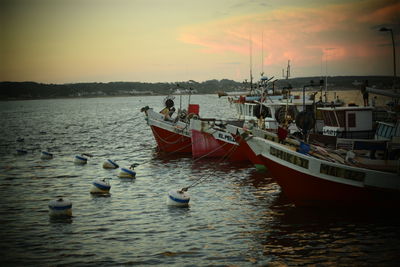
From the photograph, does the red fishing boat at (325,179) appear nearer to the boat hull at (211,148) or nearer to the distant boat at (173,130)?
the boat hull at (211,148)

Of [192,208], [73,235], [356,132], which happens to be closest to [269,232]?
[192,208]

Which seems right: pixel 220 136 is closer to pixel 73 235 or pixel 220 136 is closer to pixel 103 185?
pixel 103 185

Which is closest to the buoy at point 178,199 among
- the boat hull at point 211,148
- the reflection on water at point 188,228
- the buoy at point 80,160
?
the reflection on water at point 188,228

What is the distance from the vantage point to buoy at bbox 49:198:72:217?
1706 centimetres

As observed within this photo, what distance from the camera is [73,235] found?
594 inches

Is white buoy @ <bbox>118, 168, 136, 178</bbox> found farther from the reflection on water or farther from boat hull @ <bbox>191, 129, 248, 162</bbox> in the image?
boat hull @ <bbox>191, 129, 248, 162</bbox>

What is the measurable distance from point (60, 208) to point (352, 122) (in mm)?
16973

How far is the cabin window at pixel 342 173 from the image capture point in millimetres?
14931

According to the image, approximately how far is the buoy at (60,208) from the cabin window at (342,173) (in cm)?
1004

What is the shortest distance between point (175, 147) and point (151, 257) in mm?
21169

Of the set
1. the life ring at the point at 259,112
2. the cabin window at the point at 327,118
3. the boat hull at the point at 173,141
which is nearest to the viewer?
the cabin window at the point at 327,118

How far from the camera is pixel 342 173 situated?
15.1 meters

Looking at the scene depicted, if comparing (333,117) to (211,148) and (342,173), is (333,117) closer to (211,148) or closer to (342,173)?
(211,148)

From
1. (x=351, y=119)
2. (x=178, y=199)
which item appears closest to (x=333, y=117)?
(x=351, y=119)
